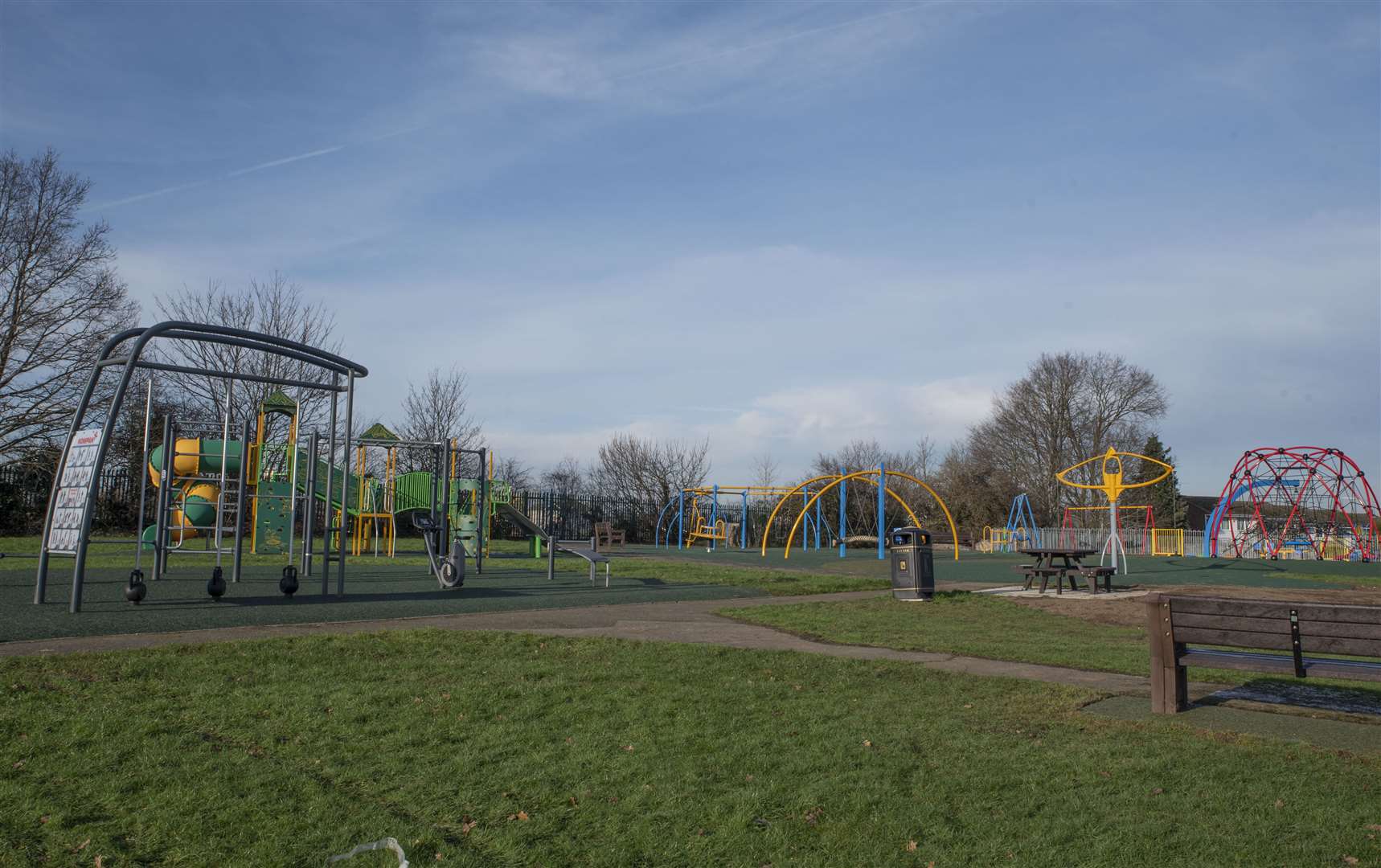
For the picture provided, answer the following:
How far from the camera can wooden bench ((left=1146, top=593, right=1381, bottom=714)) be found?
6137mm

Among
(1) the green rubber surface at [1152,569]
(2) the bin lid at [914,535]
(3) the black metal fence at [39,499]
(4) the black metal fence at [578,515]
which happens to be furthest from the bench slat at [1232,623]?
(4) the black metal fence at [578,515]

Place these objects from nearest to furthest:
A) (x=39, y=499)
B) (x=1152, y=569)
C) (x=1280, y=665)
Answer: (x=1280, y=665)
(x=1152, y=569)
(x=39, y=499)

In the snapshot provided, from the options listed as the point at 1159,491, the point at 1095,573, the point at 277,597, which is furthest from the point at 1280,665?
the point at 1159,491

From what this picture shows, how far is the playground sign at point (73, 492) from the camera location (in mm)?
10461

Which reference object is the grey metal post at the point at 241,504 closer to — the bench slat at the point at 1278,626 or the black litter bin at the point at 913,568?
the black litter bin at the point at 913,568

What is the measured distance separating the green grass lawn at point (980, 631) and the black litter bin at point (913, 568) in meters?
0.28

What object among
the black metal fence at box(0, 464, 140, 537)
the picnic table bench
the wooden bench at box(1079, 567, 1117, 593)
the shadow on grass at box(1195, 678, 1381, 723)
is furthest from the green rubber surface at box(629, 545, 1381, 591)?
the black metal fence at box(0, 464, 140, 537)

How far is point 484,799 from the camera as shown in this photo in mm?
4586

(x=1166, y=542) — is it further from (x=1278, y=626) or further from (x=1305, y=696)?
(x=1278, y=626)

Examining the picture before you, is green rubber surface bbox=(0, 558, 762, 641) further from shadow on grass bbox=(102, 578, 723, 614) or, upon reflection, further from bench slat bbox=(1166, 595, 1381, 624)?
bench slat bbox=(1166, 595, 1381, 624)

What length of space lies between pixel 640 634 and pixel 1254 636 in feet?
18.9

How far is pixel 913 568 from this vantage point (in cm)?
1567

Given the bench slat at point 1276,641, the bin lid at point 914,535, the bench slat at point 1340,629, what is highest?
the bin lid at point 914,535

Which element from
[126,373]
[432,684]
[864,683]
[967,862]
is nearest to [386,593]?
[126,373]
